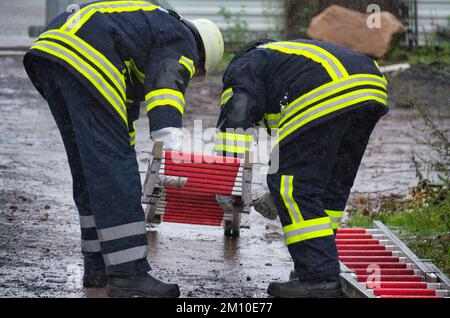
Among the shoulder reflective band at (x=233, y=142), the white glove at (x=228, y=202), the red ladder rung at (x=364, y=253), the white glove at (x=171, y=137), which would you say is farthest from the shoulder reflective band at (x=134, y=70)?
the red ladder rung at (x=364, y=253)

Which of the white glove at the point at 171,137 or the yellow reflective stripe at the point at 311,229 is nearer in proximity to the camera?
the white glove at the point at 171,137

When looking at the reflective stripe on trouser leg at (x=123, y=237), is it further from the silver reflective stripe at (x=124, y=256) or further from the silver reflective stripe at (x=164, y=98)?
the silver reflective stripe at (x=164, y=98)

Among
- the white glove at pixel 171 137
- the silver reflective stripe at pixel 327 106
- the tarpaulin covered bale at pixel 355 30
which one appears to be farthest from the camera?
the tarpaulin covered bale at pixel 355 30

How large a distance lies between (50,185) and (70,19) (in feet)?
10.7

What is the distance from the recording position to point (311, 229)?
16.9 feet

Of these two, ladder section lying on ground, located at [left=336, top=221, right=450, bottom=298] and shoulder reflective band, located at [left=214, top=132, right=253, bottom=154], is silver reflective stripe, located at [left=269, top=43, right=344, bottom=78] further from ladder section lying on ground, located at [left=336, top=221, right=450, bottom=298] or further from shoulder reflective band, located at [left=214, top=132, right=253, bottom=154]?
ladder section lying on ground, located at [left=336, top=221, right=450, bottom=298]

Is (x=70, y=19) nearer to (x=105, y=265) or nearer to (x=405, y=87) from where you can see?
(x=105, y=265)

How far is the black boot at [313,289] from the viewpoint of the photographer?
17.0 feet

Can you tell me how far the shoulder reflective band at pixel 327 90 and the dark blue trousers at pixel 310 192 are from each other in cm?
13

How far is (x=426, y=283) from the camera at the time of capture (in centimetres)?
535

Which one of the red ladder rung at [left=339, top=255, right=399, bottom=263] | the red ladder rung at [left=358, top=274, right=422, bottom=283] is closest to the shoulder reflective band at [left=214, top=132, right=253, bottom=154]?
the red ladder rung at [left=358, top=274, right=422, bottom=283]

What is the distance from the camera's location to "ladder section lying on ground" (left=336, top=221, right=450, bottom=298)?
517 cm
